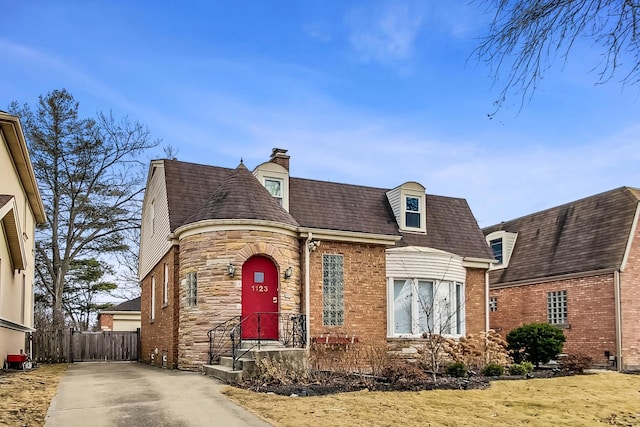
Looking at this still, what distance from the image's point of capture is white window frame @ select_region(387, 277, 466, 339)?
64.3 feet

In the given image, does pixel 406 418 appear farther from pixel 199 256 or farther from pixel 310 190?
pixel 310 190

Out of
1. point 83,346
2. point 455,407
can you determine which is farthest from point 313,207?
point 83,346

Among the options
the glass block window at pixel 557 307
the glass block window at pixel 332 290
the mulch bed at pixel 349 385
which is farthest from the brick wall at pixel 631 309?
the glass block window at pixel 332 290

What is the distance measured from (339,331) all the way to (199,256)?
468cm

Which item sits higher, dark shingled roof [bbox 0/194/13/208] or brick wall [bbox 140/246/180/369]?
dark shingled roof [bbox 0/194/13/208]

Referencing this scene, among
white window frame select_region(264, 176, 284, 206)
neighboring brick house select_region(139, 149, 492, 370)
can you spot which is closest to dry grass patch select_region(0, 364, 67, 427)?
neighboring brick house select_region(139, 149, 492, 370)

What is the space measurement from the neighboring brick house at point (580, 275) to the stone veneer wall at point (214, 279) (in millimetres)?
12019

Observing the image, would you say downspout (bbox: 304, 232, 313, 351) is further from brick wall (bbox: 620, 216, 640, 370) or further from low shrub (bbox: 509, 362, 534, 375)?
brick wall (bbox: 620, 216, 640, 370)

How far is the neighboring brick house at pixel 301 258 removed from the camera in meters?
16.8

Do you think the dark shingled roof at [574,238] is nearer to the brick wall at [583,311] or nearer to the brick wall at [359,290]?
the brick wall at [583,311]

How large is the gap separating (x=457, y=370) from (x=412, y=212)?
716 centimetres

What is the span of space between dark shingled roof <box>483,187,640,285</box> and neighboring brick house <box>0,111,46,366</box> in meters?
18.7

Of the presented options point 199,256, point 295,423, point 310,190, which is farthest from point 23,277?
point 295,423

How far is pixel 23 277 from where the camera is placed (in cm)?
1953
